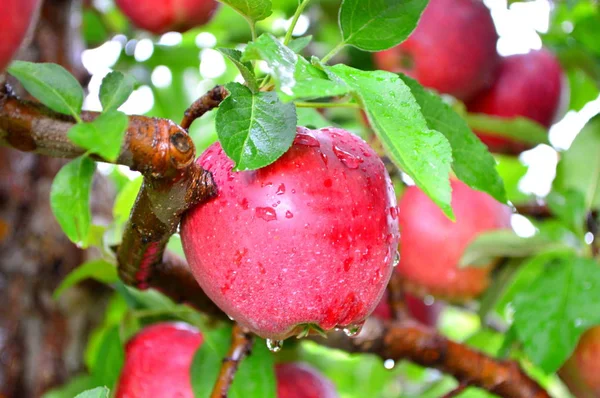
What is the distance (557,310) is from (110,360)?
1.76ft

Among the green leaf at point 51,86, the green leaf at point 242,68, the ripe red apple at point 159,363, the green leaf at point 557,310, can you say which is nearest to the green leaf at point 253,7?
the green leaf at point 242,68

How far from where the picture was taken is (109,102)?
1.66ft

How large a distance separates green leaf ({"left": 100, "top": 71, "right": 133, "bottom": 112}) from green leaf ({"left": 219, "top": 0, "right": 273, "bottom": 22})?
108mm

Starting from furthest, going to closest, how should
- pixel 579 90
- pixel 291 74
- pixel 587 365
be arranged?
pixel 579 90, pixel 587 365, pixel 291 74

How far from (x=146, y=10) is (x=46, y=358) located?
535 millimetres

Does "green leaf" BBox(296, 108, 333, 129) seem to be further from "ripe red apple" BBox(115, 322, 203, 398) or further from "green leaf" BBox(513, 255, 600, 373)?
"green leaf" BBox(513, 255, 600, 373)

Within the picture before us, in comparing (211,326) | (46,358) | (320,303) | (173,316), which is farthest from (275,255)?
(46,358)

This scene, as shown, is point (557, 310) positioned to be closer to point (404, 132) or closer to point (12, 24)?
point (404, 132)

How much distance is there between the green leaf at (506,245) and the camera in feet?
3.12

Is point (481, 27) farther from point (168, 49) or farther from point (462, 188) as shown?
point (168, 49)

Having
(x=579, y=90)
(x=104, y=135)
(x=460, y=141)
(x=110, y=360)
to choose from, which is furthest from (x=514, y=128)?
(x=104, y=135)

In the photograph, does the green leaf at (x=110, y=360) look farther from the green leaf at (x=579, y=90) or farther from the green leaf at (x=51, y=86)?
the green leaf at (x=579, y=90)

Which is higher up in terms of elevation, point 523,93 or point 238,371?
point 238,371

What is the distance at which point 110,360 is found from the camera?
73 cm
